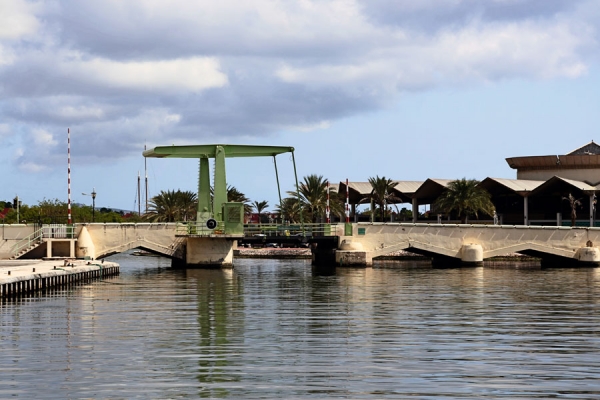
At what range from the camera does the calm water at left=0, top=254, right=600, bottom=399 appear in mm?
18656

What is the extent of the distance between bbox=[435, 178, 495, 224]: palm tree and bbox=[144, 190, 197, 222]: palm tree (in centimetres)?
2542

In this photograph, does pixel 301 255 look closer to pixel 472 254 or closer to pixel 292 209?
pixel 292 209

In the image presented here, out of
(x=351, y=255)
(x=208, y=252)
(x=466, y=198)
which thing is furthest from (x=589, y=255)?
(x=208, y=252)

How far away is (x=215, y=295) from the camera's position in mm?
42500

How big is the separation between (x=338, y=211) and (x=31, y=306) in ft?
217

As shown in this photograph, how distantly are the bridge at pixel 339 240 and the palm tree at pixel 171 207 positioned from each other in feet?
82.9

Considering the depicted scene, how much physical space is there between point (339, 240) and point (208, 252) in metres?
10.4

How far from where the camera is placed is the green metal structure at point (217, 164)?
214 feet

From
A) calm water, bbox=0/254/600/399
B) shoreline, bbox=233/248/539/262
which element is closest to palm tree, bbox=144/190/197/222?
shoreline, bbox=233/248/539/262

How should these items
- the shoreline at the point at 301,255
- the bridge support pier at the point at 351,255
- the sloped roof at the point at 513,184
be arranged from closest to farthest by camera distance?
1. the bridge support pier at the point at 351,255
2. the shoreline at the point at 301,255
3. the sloped roof at the point at 513,184

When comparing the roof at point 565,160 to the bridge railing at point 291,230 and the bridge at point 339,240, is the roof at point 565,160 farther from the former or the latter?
the bridge railing at point 291,230

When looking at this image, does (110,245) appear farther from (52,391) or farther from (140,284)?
(52,391)

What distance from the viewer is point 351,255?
235 ft

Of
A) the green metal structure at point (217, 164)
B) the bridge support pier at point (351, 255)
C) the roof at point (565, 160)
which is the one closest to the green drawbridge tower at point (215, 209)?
Result: the green metal structure at point (217, 164)
